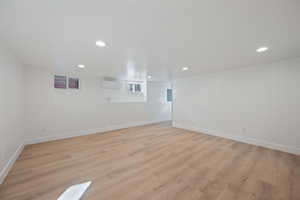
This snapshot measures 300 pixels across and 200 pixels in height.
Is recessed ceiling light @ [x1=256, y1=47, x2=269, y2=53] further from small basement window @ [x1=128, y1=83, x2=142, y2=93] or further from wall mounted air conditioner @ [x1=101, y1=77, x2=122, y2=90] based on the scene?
wall mounted air conditioner @ [x1=101, y1=77, x2=122, y2=90]

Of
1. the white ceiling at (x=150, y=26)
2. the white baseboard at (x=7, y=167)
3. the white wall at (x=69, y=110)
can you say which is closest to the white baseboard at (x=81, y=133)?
the white wall at (x=69, y=110)

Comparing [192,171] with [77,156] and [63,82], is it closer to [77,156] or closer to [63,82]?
[77,156]

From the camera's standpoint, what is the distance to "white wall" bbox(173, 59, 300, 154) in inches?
104

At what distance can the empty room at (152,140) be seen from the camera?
122 cm

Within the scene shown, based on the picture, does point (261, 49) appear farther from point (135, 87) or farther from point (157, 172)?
point (135, 87)

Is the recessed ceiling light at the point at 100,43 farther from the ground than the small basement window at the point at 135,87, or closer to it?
farther from the ground

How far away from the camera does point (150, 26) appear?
1382 millimetres

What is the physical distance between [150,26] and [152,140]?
3.04 m

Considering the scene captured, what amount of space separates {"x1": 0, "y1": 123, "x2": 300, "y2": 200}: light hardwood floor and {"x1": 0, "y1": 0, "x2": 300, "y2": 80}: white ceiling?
2.15 meters

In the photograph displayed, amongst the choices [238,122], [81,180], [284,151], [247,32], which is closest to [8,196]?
[81,180]

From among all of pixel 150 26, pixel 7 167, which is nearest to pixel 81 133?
pixel 7 167

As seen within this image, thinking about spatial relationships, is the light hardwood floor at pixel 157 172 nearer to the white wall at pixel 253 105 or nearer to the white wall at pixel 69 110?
the white wall at pixel 253 105

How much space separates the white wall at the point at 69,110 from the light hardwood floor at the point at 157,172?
68cm

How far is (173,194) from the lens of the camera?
150 cm
